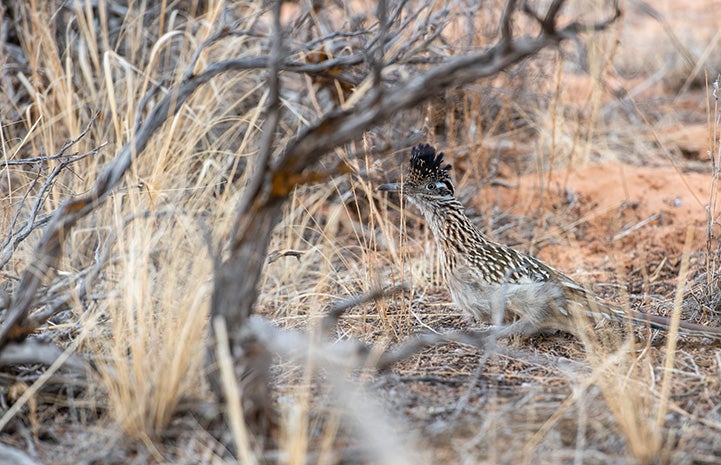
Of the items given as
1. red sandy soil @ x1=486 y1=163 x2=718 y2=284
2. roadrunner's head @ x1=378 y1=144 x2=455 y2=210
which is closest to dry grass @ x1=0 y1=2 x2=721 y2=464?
red sandy soil @ x1=486 y1=163 x2=718 y2=284

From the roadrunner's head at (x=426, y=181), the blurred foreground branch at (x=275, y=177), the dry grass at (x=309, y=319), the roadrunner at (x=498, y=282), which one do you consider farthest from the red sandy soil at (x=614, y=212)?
the blurred foreground branch at (x=275, y=177)

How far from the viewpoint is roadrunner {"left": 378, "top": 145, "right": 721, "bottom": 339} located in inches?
157

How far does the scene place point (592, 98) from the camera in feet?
22.2

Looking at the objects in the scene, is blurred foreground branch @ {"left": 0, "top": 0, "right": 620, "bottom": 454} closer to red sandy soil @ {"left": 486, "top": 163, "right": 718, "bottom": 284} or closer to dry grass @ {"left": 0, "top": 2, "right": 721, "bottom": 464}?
dry grass @ {"left": 0, "top": 2, "right": 721, "bottom": 464}

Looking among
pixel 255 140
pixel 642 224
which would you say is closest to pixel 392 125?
pixel 255 140

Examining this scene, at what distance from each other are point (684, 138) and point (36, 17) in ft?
16.9

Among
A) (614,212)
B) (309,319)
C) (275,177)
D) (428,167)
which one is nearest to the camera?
(275,177)

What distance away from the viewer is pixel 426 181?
452cm

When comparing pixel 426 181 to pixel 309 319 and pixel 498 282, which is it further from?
pixel 309 319

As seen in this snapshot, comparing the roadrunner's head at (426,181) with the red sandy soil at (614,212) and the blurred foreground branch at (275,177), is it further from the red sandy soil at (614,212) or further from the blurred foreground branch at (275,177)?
the blurred foreground branch at (275,177)

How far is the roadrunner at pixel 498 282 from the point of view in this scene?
4.00 metres

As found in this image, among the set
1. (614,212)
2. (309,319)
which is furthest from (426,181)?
(614,212)

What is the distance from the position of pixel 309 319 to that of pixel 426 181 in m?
1.03

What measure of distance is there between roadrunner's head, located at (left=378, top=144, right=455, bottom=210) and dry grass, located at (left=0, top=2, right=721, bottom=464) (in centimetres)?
21
